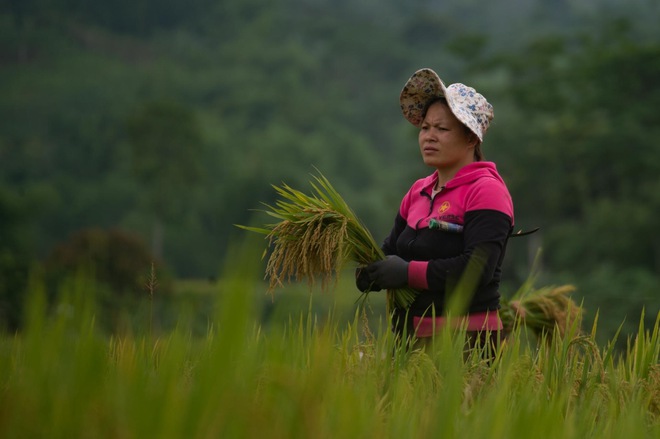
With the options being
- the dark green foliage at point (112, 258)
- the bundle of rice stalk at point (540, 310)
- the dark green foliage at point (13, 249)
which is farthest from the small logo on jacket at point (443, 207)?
the dark green foliage at point (112, 258)

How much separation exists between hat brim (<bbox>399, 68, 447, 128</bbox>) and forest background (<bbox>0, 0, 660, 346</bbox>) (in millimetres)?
992

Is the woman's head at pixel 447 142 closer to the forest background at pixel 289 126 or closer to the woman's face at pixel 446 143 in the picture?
the woman's face at pixel 446 143

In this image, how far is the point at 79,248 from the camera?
33.4 meters

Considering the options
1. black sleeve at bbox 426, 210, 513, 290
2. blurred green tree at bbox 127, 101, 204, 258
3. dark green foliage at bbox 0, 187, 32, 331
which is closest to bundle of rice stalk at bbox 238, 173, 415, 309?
black sleeve at bbox 426, 210, 513, 290

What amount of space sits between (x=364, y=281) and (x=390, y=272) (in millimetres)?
167

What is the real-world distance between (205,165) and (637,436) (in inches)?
3165

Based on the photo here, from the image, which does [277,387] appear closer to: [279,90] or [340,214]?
[340,214]

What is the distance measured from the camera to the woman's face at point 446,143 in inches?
150

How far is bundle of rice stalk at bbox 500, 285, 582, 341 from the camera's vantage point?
4.60 metres

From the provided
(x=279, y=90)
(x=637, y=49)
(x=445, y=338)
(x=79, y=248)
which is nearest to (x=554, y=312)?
(x=445, y=338)

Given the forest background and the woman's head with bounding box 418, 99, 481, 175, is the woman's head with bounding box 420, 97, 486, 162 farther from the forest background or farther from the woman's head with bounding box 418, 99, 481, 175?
the forest background

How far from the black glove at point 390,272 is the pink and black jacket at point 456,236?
0.02 metres

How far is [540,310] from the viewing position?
4.76m

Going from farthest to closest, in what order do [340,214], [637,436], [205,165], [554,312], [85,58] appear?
[85,58] → [205,165] → [554,312] → [340,214] → [637,436]
